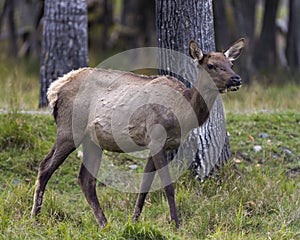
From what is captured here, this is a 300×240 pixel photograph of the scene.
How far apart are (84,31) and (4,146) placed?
2.63 meters

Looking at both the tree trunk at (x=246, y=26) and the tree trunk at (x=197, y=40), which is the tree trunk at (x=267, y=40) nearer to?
the tree trunk at (x=246, y=26)

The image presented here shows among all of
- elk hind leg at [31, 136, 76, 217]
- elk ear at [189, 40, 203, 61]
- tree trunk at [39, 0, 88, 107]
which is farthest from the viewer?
tree trunk at [39, 0, 88, 107]

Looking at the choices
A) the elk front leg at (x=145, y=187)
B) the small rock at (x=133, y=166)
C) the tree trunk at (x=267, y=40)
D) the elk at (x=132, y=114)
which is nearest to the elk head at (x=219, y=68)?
the elk at (x=132, y=114)

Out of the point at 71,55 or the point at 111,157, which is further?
the point at 71,55

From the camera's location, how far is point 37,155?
8.10 m

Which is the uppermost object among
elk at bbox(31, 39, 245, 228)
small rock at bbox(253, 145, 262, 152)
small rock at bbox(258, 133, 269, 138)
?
elk at bbox(31, 39, 245, 228)

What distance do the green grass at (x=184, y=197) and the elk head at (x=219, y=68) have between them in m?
1.13

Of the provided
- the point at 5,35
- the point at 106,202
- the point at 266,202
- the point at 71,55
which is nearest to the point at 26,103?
the point at 71,55

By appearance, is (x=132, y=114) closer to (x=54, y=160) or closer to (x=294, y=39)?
(x=54, y=160)

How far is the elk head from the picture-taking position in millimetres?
6031

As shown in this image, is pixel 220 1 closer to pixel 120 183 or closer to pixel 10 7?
pixel 10 7

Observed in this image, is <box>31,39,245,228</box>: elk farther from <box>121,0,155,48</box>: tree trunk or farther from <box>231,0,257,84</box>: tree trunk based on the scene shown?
<box>121,0,155,48</box>: tree trunk

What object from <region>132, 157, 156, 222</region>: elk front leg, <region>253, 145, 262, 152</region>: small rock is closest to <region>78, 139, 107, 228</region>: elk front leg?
<region>132, 157, 156, 222</region>: elk front leg

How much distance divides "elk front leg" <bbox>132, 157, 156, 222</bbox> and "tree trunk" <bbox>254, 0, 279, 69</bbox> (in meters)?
10.8
